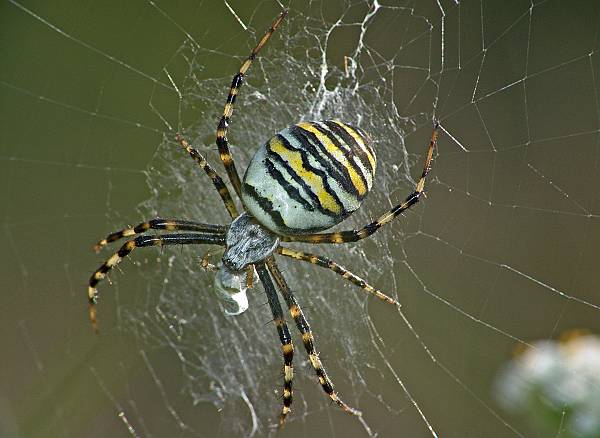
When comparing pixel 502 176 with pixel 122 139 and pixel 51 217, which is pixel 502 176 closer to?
pixel 122 139

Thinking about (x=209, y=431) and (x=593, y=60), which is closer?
(x=593, y=60)

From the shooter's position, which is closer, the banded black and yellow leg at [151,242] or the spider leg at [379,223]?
the spider leg at [379,223]

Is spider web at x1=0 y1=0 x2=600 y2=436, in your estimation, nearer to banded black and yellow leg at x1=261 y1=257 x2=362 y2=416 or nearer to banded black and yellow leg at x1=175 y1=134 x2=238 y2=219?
banded black and yellow leg at x1=261 y1=257 x2=362 y2=416

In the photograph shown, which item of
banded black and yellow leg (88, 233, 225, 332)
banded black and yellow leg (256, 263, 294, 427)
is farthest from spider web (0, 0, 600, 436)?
banded black and yellow leg (88, 233, 225, 332)

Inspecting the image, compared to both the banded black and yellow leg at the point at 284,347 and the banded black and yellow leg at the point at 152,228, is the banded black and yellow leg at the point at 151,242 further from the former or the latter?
the banded black and yellow leg at the point at 284,347

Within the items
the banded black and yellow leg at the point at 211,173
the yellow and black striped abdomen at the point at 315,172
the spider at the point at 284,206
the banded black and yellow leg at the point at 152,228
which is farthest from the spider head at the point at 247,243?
the yellow and black striped abdomen at the point at 315,172

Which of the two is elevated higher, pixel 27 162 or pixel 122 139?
pixel 27 162

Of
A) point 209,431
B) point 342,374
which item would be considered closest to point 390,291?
point 342,374
